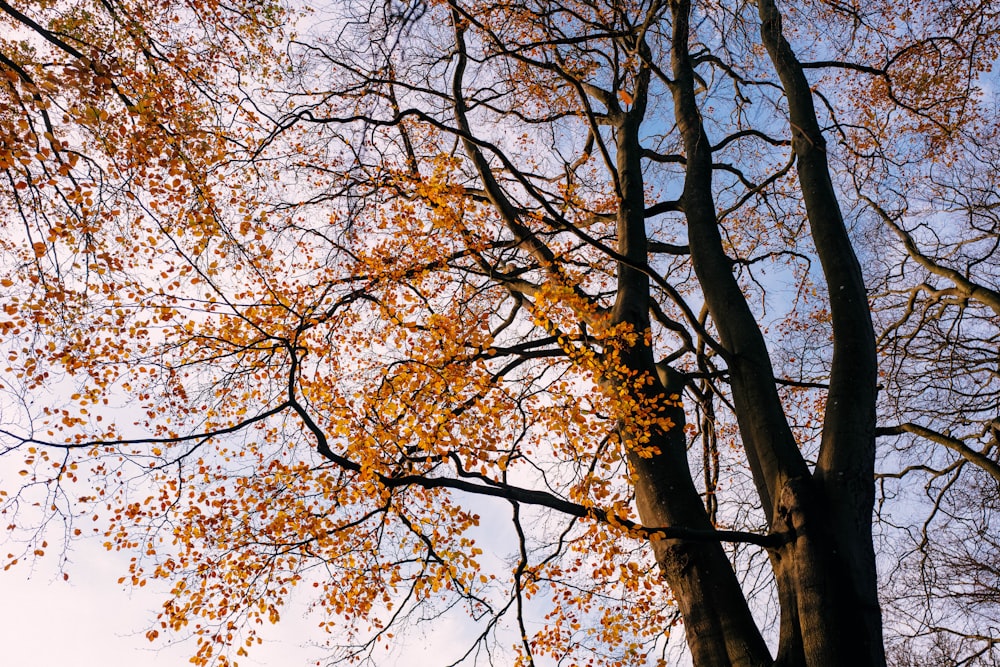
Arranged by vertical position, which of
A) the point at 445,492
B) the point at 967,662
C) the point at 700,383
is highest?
the point at 700,383

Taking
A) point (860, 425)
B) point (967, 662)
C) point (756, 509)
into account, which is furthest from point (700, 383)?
point (967, 662)

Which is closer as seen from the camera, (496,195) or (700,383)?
(496,195)

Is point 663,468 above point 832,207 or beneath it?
beneath

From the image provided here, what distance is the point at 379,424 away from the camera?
598 cm

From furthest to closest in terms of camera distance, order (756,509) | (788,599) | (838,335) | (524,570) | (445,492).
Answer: (756,509) < (445,492) < (524,570) < (838,335) < (788,599)

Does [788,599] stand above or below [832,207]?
below

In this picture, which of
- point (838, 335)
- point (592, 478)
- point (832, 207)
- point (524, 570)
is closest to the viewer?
point (838, 335)

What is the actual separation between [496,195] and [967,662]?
9705 millimetres

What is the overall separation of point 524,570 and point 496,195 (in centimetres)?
429

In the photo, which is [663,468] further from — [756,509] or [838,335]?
[756,509]

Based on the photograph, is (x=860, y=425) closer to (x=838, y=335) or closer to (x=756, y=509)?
(x=838, y=335)

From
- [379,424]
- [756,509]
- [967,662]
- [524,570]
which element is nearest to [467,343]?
[379,424]

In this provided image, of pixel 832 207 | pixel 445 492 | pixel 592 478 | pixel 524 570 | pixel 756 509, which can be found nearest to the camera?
pixel 832 207

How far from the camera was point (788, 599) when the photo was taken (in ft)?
13.1
